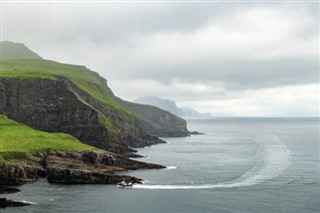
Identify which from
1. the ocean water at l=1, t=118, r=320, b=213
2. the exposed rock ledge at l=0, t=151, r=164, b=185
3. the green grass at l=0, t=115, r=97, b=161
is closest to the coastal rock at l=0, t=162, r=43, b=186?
the exposed rock ledge at l=0, t=151, r=164, b=185

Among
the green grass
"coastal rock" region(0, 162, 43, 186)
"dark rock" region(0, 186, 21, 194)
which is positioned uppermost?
the green grass

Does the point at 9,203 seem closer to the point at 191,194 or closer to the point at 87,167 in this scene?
the point at 87,167

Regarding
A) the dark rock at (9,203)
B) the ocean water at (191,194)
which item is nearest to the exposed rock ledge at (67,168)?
the ocean water at (191,194)

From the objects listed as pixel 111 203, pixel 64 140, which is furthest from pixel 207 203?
pixel 64 140

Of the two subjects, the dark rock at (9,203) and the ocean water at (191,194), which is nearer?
the dark rock at (9,203)

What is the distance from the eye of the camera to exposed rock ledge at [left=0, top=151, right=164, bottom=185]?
14925 cm

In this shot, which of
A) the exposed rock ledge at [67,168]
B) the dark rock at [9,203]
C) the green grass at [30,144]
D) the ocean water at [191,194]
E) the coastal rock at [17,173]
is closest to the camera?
the dark rock at [9,203]

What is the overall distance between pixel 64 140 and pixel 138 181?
197ft

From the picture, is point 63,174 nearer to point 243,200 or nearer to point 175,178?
point 175,178

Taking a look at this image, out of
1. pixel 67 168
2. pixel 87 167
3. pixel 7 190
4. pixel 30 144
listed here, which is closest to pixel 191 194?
pixel 67 168

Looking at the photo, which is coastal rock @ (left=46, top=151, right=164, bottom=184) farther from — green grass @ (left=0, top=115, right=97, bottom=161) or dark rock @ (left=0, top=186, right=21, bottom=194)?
dark rock @ (left=0, top=186, right=21, bottom=194)

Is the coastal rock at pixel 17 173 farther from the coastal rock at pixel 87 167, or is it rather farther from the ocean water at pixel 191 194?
the ocean water at pixel 191 194

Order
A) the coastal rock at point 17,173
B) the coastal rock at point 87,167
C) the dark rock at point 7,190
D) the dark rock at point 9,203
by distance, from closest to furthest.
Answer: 1. the dark rock at point 9,203
2. the dark rock at point 7,190
3. the coastal rock at point 17,173
4. the coastal rock at point 87,167

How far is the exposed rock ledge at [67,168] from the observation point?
149 m
